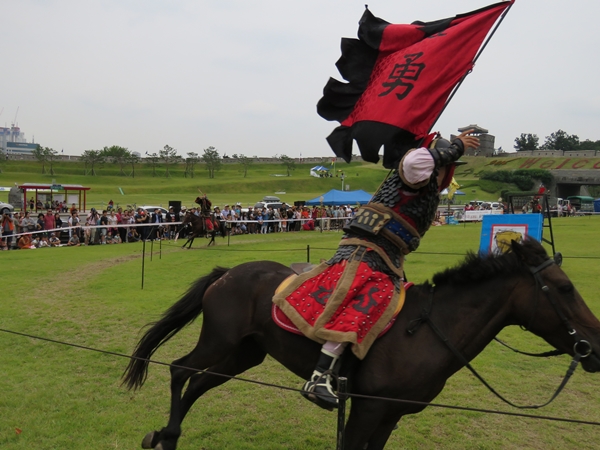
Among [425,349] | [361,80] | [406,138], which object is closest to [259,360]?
[425,349]

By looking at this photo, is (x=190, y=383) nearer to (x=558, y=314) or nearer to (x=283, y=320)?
(x=283, y=320)

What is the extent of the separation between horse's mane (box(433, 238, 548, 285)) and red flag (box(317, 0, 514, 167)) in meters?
0.95

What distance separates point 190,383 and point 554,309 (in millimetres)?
2903

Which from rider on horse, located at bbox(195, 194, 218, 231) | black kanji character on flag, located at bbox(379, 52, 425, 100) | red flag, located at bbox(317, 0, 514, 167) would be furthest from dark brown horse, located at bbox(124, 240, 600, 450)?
rider on horse, located at bbox(195, 194, 218, 231)

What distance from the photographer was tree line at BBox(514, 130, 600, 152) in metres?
110

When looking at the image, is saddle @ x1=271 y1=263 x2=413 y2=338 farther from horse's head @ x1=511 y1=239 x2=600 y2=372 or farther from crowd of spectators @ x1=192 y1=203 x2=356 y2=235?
crowd of spectators @ x1=192 y1=203 x2=356 y2=235

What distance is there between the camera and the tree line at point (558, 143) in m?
110

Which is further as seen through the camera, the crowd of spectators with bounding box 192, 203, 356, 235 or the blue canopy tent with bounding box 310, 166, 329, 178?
the blue canopy tent with bounding box 310, 166, 329, 178

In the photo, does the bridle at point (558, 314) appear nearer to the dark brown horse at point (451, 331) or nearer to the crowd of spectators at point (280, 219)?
the dark brown horse at point (451, 331)

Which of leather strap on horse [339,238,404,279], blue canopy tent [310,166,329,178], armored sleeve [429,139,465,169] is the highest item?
blue canopy tent [310,166,329,178]

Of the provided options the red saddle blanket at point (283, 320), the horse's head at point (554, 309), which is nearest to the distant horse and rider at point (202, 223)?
the red saddle blanket at point (283, 320)

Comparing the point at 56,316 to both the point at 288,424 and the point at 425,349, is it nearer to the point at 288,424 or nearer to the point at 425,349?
the point at 288,424

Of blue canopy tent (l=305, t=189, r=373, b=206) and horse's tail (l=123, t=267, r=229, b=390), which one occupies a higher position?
blue canopy tent (l=305, t=189, r=373, b=206)

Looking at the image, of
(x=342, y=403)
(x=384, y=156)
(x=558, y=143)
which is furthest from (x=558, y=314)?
(x=558, y=143)
